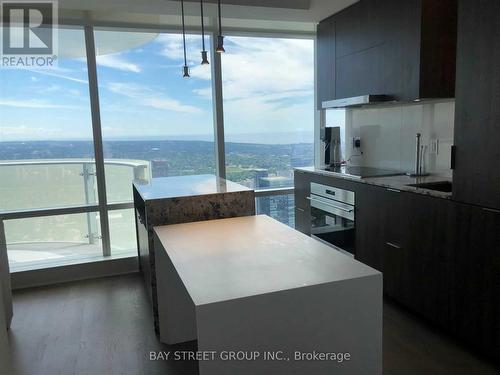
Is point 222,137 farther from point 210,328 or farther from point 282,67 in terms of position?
point 210,328

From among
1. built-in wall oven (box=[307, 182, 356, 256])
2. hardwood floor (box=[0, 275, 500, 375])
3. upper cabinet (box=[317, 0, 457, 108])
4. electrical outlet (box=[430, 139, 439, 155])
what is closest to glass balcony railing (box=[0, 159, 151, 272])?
hardwood floor (box=[0, 275, 500, 375])

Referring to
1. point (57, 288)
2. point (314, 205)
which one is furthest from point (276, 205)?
point (57, 288)

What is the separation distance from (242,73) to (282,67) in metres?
0.50

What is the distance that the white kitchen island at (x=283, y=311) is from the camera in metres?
1.33

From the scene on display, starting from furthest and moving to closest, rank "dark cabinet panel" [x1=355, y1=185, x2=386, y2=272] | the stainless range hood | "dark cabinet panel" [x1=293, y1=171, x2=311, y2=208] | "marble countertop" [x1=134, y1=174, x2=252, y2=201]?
"dark cabinet panel" [x1=293, y1=171, x2=311, y2=208] < the stainless range hood < "dark cabinet panel" [x1=355, y1=185, x2=386, y2=272] < "marble countertop" [x1=134, y1=174, x2=252, y2=201]

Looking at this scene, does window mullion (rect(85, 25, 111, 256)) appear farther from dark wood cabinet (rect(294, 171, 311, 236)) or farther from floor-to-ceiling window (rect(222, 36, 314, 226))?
dark wood cabinet (rect(294, 171, 311, 236))

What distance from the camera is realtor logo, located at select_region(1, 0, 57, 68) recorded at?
3443 millimetres

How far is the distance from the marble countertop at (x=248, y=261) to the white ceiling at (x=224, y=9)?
2.16m

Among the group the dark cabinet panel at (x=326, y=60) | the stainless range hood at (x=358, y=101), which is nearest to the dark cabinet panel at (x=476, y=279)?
the stainless range hood at (x=358, y=101)

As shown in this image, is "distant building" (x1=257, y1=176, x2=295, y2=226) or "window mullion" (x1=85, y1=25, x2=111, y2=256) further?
"distant building" (x1=257, y1=176, x2=295, y2=226)

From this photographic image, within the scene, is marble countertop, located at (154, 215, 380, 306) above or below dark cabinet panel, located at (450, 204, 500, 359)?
above

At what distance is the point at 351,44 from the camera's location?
12.0 feet

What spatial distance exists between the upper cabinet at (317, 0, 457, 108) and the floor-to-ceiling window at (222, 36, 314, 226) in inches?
26.9

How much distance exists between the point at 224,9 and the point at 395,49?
1557 mm
